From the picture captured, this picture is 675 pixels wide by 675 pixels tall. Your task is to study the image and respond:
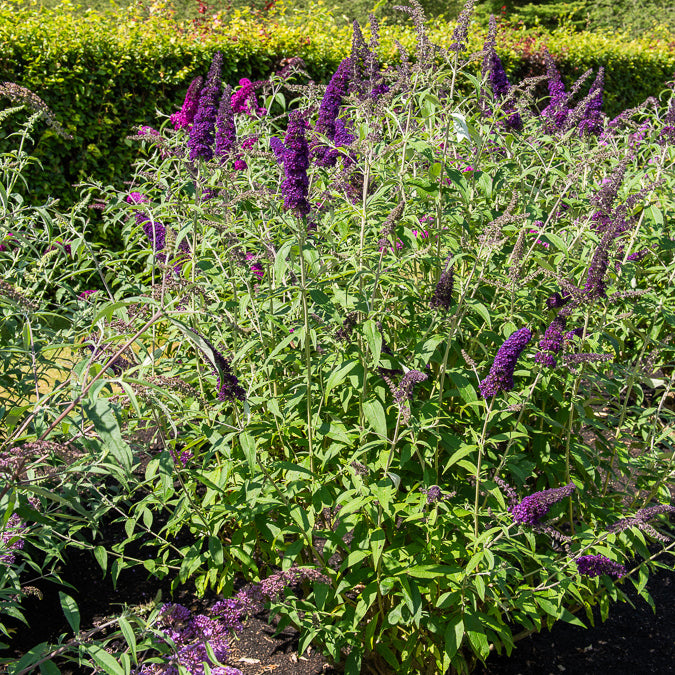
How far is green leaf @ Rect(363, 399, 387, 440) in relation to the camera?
2531 millimetres

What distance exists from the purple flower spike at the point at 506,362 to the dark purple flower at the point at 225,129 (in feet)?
6.91

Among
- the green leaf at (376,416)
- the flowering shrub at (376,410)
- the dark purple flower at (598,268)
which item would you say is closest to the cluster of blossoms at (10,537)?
the flowering shrub at (376,410)

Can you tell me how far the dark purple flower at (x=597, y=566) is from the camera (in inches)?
98.3

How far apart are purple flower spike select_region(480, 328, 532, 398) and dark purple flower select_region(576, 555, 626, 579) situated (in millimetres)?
813

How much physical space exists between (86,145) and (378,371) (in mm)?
7331

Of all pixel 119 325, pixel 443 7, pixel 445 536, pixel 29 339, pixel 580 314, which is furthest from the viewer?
pixel 443 7

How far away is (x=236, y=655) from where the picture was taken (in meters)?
3.28

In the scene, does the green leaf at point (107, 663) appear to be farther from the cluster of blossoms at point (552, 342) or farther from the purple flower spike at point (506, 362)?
the cluster of blossoms at point (552, 342)

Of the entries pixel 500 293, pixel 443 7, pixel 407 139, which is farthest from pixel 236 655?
pixel 443 7

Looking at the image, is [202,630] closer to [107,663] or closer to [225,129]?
[107,663]

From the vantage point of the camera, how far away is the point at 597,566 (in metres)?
2.54

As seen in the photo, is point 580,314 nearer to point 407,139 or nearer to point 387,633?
point 407,139

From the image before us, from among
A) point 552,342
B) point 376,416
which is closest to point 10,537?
point 376,416

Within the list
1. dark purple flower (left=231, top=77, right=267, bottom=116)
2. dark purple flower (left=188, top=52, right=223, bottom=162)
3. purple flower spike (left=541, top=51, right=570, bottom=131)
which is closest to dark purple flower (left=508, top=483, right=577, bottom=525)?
dark purple flower (left=188, top=52, right=223, bottom=162)
